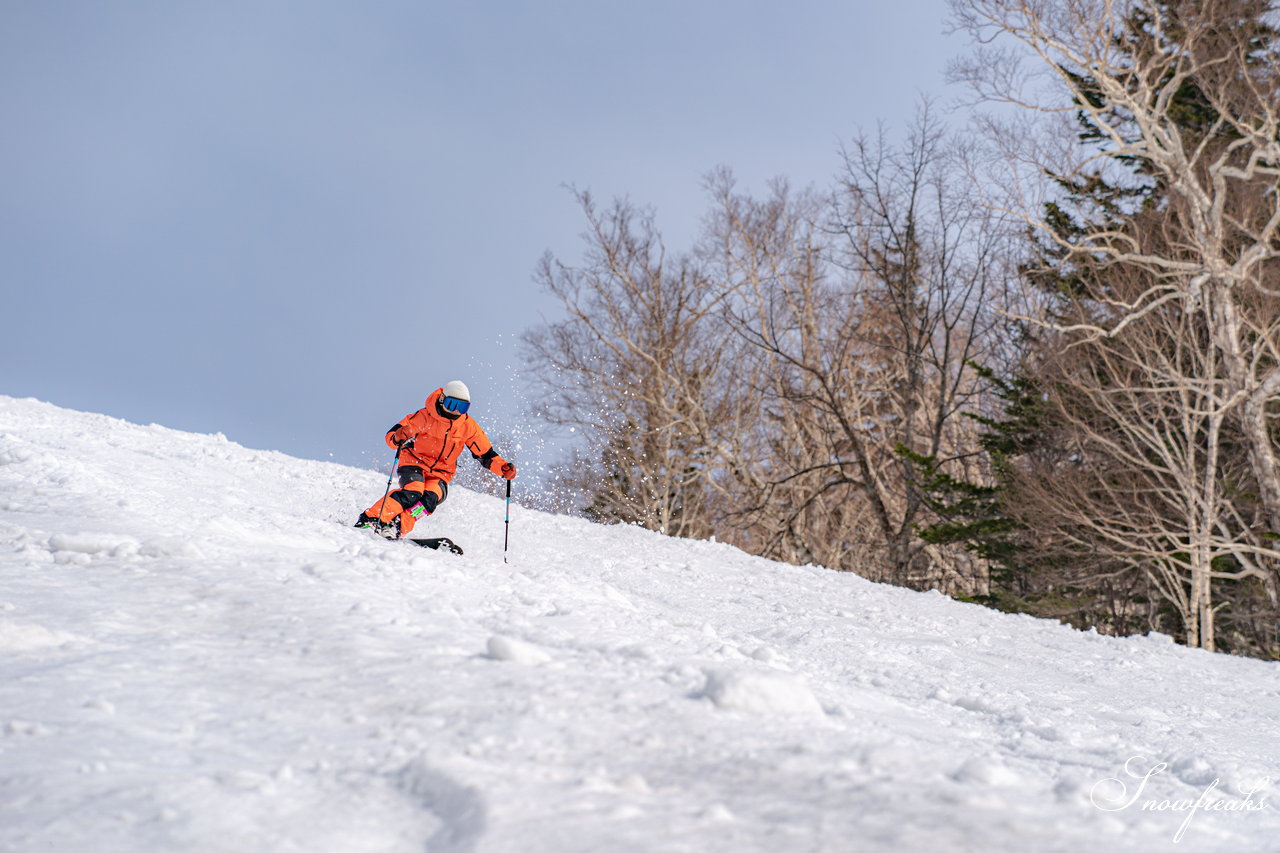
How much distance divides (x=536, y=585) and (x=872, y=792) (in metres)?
3.44

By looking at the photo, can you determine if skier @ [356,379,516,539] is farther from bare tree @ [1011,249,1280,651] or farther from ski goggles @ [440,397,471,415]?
bare tree @ [1011,249,1280,651]

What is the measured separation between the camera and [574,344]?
82.8 feet

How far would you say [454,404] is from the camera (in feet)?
30.0

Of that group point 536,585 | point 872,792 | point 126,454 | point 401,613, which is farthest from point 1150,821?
point 126,454

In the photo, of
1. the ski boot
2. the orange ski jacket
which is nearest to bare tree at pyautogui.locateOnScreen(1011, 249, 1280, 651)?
the orange ski jacket

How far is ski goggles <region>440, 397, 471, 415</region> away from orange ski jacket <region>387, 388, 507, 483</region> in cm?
6

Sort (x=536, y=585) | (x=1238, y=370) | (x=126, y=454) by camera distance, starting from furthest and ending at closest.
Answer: (x=1238, y=370) < (x=126, y=454) < (x=536, y=585)

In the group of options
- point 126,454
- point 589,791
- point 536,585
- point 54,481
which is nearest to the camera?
point 589,791

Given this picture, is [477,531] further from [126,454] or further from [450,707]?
[450,707]

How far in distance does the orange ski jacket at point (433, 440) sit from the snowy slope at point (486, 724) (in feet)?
8.31
